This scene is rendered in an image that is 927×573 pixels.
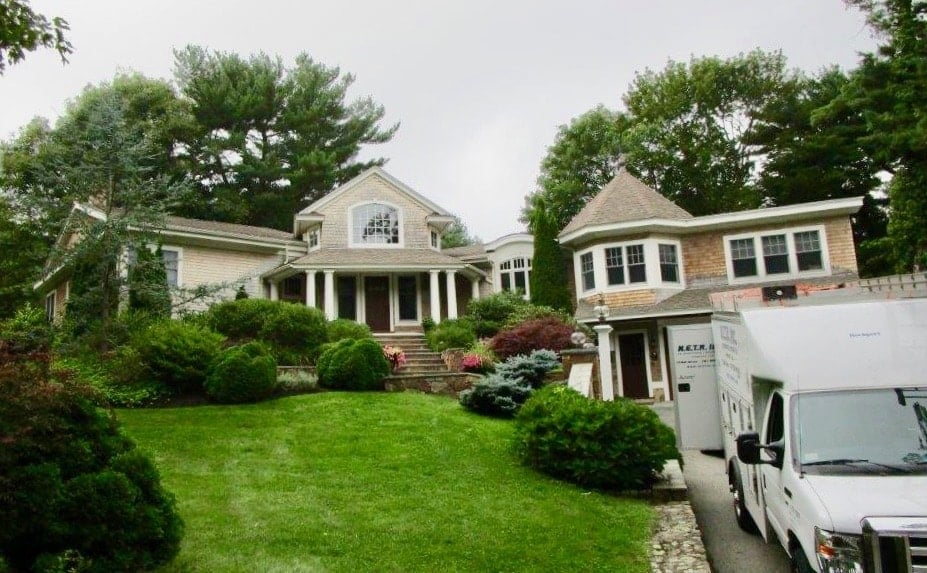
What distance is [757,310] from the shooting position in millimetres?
5984

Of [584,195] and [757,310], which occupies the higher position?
[584,195]

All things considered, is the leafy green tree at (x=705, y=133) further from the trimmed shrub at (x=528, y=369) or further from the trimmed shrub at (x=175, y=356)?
the trimmed shrub at (x=175, y=356)

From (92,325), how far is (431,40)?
421 inches

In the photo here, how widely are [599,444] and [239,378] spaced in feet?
27.8

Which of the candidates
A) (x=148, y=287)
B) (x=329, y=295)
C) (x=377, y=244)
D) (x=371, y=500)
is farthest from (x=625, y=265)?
(x=371, y=500)

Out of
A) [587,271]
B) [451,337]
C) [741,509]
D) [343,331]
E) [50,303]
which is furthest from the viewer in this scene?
[50,303]

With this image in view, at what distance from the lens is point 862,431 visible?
16.3 feet

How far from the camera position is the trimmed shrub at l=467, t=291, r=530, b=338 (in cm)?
2284

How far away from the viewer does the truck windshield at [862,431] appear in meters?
4.74

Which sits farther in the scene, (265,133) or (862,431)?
(265,133)

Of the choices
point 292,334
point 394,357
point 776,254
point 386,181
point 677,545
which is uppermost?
point 386,181

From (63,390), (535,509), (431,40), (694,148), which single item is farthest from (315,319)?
→ (694,148)

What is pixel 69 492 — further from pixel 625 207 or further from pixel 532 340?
pixel 625 207

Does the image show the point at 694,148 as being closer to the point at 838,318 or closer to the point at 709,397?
the point at 709,397
